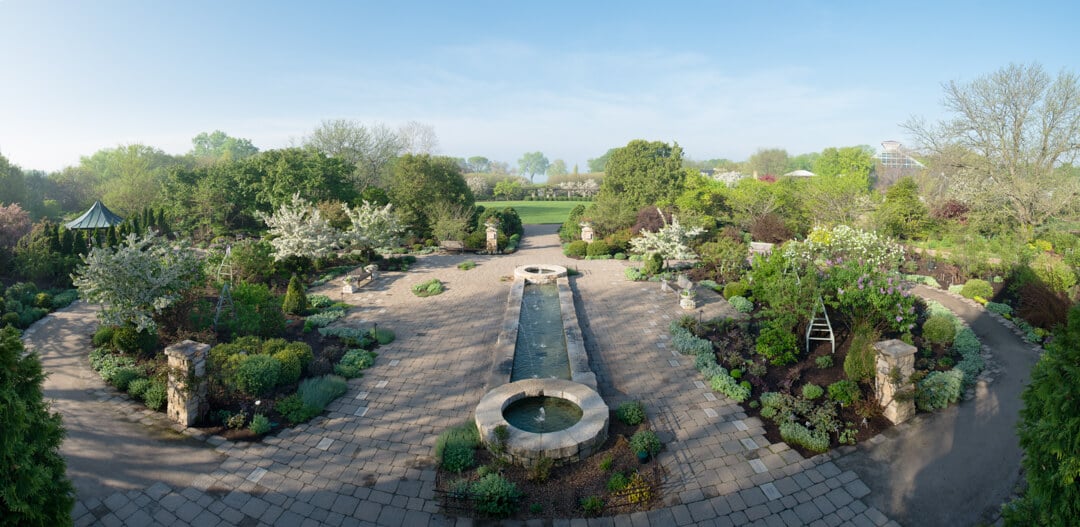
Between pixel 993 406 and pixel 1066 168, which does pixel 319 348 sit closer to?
pixel 993 406

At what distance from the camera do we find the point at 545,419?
26.2 feet

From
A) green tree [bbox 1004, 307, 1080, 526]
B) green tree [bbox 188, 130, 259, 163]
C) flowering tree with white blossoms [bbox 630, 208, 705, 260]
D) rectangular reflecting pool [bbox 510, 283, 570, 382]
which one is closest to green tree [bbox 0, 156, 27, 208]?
rectangular reflecting pool [bbox 510, 283, 570, 382]

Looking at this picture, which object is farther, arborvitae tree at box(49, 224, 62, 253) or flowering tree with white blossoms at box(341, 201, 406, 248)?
flowering tree with white blossoms at box(341, 201, 406, 248)

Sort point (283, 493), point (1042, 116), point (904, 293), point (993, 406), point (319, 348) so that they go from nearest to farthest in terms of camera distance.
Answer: point (283, 493), point (993, 406), point (904, 293), point (319, 348), point (1042, 116)

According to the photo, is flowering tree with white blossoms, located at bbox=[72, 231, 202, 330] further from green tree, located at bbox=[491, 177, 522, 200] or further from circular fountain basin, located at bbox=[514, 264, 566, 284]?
green tree, located at bbox=[491, 177, 522, 200]

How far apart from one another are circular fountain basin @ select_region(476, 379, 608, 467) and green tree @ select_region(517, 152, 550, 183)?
168827 millimetres

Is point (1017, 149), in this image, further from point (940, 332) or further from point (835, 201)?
point (940, 332)

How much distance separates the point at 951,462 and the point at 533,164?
569ft

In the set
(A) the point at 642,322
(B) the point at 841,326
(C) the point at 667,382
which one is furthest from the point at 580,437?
(B) the point at 841,326

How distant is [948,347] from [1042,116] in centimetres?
1837

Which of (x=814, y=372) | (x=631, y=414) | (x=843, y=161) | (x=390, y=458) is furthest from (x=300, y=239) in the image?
(x=843, y=161)

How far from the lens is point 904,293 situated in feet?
33.6

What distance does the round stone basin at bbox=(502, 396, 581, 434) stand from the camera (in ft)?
25.6

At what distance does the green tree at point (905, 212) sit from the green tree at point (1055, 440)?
64.7 feet
